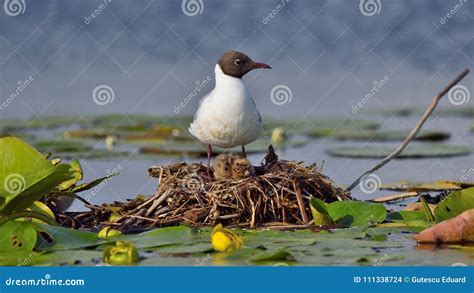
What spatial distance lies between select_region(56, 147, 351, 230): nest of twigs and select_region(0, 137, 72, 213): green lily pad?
125 centimetres

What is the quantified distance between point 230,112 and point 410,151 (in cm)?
419

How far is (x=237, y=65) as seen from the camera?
11344 mm

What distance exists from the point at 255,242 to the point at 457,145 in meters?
6.57

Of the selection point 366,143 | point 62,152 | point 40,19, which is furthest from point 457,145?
point 40,19

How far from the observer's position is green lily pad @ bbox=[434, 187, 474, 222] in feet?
31.6

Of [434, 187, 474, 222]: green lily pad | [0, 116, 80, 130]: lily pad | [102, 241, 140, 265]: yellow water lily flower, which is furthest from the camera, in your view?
[0, 116, 80, 130]: lily pad

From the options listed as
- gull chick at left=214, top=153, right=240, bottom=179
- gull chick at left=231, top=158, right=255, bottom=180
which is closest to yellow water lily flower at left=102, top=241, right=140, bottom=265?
gull chick at left=231, top=158, right=255, bottom=180

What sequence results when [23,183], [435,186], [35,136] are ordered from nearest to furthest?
1. [23,183]
2. [435,186]
3. [35,136]

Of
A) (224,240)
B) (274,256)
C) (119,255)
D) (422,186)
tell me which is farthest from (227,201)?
(422,186)

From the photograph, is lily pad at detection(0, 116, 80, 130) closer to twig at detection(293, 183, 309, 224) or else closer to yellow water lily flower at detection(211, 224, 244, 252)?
twig at detection(293, 183, 309, 224)

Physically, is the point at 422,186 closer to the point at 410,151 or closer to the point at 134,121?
the point at 410,151

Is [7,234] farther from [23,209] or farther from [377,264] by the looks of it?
[377,264]

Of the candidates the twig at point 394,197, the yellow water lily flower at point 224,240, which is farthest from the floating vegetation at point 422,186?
the yellow water lily flower at point 224,240

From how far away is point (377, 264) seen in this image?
8.05 meters
